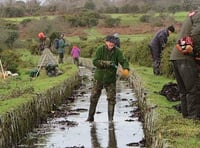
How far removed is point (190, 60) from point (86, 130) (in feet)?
13.2

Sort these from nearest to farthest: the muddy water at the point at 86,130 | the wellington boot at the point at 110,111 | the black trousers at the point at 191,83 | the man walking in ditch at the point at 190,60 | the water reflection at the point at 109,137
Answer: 1. the man walking in ditch at the point at 190,60
2. the black trousers at the point at 191,83
3. the water reflection at the point at 109,137
4. the muddy water at the point at 86,130
5. the wellington boot at the point at 110,111

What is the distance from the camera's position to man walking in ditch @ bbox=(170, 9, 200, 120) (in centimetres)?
1142

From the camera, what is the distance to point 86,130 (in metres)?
14.5

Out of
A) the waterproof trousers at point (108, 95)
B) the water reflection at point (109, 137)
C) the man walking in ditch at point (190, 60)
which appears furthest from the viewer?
the waterproof trousers at point (108, 95)

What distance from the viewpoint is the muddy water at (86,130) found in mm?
12930

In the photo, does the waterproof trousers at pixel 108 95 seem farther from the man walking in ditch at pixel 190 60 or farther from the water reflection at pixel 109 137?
the man walking in ditch at pixel 190 60

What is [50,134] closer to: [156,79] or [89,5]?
[156,79]

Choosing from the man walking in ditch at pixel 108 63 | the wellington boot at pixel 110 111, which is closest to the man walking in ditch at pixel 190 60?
the man walking in ditch at pixel 108 63

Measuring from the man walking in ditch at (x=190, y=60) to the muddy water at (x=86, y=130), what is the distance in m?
1.61

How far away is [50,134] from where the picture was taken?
1423 cm

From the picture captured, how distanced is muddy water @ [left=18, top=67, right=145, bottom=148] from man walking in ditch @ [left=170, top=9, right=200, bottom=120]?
63.6 inches

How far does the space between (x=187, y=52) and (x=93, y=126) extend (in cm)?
444

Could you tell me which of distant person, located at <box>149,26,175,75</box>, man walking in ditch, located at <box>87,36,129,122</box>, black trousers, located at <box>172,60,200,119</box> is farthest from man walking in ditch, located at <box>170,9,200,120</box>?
distant person, located at <box>149,26,175,75</box>

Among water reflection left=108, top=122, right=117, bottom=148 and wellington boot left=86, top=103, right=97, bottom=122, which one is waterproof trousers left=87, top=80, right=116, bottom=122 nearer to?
wellington boot left=86, top=103, right=97, bottom=122
